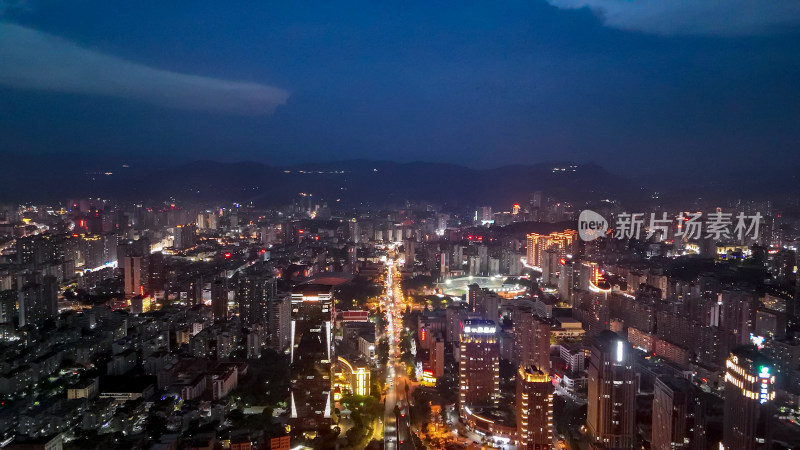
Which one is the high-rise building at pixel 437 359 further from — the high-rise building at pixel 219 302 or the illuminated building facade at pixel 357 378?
the high-rise building at pixel 219 302

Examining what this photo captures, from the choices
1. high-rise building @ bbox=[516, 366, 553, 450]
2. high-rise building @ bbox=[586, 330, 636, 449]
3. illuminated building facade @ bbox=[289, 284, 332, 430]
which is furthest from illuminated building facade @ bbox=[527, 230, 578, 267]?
high-rise building @ bbox=[516, 366, 553, 450]

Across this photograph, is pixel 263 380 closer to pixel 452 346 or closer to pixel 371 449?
pixel 371 449

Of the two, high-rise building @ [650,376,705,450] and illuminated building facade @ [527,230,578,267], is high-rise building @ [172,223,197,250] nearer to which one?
illuminated building facade @ [527,230,578,267]

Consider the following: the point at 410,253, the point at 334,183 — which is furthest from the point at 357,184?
the point at 410,253

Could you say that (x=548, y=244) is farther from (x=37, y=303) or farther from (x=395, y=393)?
(x=37, y=303)

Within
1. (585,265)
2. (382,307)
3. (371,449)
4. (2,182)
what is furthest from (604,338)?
(2,182)
